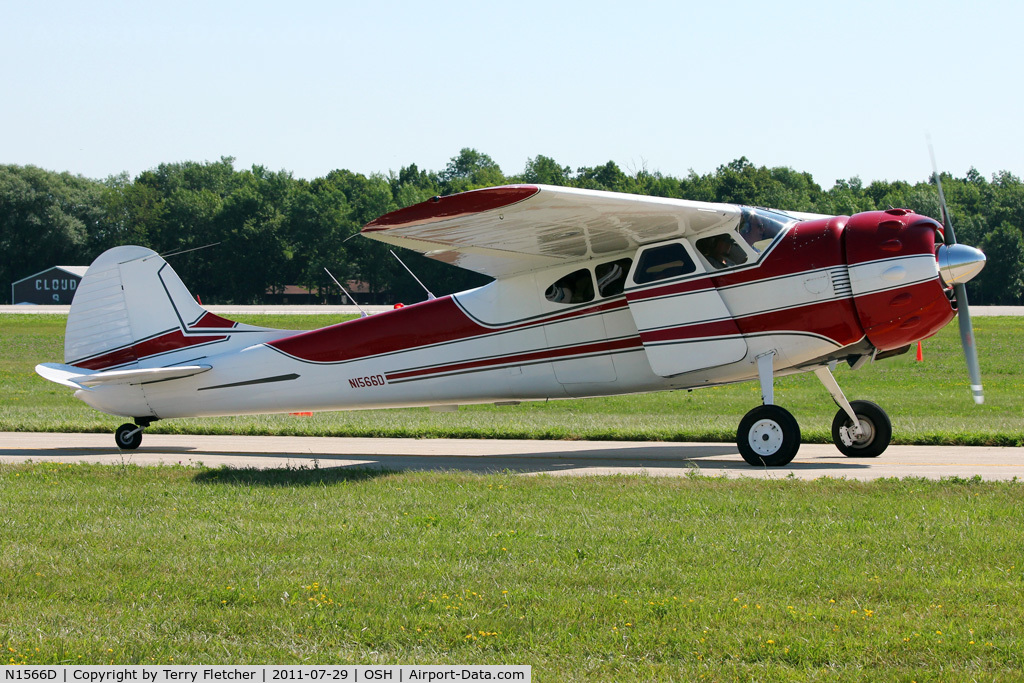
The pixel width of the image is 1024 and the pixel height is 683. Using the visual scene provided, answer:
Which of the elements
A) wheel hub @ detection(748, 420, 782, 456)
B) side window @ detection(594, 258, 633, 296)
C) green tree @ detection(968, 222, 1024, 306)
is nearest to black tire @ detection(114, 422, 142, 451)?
side window @ detection(594, 258, 633, 296)

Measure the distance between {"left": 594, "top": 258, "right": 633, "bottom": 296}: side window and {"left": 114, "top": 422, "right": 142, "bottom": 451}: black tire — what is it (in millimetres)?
7390

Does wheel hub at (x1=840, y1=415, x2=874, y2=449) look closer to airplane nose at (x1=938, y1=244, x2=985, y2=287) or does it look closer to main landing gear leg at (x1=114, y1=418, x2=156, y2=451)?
airplane nose at (x1=938, y1=244, x2=985, y2=287)

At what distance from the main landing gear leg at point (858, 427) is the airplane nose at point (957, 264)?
2.00 m

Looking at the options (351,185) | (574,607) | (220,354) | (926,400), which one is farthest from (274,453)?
(351,185)

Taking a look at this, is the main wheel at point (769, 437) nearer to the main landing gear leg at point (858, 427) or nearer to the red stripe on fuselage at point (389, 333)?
the main landing gear leg at point (858, 427)

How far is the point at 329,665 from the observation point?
15.6 ft

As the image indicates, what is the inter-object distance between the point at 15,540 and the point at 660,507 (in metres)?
5.13

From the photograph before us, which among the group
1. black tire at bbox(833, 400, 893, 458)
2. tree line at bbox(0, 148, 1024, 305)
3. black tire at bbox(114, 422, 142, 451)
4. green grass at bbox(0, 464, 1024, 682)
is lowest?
black tire at bbox(833, 400, 893, 458)

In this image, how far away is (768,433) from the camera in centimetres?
1177

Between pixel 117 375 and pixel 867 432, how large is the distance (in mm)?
10476

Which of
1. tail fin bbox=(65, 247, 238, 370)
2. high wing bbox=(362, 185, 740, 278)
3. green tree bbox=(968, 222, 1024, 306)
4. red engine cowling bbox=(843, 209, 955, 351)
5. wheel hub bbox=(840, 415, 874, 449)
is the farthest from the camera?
green tree bbox=(968, 222, 1024, 306)

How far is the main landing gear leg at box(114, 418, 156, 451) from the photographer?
14.7 metres

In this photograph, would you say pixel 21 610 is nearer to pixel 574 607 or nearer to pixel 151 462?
pixel 574 607

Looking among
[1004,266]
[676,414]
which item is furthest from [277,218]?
[676,414]
